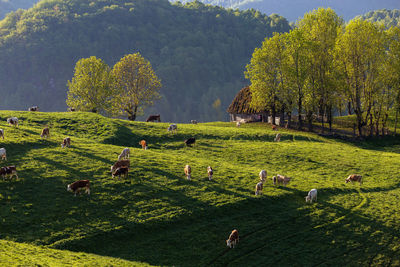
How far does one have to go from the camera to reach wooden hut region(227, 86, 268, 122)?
8756cm

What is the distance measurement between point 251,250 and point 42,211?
1550cm

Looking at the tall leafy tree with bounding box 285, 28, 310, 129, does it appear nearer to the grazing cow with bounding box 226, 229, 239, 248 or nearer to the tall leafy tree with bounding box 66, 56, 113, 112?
the tall leafy tree with bounding box 66, 56, 113, 112

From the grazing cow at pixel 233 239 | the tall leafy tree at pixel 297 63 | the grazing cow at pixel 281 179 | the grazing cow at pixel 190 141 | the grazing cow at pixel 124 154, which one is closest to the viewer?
the grazing cow at pixel 233 239

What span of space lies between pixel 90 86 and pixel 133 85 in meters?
9.32

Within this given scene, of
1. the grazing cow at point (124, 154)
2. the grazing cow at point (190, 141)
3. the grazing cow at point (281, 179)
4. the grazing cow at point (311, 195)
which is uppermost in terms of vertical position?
the grazing cow at point (190, 141)

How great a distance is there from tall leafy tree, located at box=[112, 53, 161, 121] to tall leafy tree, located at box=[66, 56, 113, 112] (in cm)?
330

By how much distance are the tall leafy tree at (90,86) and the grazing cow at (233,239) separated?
5656 cm

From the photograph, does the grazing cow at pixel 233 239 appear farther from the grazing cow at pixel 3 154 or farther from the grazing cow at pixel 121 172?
the grazing cow at pixel 3 154

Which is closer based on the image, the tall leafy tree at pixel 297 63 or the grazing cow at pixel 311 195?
the grazing cow at pixel 311 195

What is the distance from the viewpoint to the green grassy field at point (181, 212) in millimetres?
25594

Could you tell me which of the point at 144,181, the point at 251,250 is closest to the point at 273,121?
the point at 144,181

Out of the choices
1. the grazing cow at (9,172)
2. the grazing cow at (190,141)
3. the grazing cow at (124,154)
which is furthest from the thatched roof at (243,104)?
the grazing cow at (9,172)

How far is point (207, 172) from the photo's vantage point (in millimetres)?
38000

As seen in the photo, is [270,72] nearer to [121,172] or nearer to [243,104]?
[243,104]
